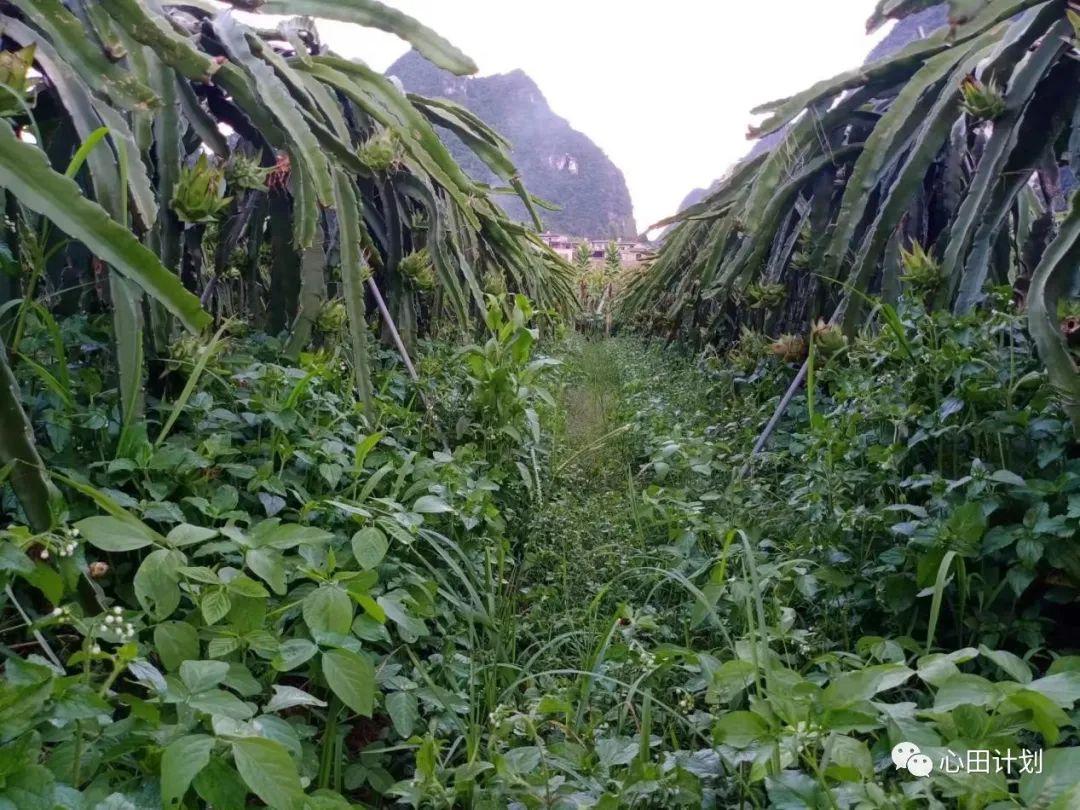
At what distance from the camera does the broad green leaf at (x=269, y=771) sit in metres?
0.75

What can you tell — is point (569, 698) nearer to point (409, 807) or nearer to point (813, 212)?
point (409, 807)

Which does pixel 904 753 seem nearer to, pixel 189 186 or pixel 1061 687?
pixel 1061 687

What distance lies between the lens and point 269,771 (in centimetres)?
77

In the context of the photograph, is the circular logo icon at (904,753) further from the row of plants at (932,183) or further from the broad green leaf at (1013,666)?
the row of plants at (932,183)

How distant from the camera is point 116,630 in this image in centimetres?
88

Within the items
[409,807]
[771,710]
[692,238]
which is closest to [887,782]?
[771,710]

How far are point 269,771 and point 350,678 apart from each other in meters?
0.21

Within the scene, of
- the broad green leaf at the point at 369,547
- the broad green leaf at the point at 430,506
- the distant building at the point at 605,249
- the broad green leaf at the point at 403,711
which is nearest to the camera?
the broad green leaf at the point at 403,711

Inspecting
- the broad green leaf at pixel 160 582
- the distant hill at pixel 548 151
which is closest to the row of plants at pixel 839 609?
the broad green leaf at pixel 160 582

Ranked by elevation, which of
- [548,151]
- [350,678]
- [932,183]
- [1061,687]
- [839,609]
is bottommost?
[839,609]

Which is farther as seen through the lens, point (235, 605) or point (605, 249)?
point (605, 249)

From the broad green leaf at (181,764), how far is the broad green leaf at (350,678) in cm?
19

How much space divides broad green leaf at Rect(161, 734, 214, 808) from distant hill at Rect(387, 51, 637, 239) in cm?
4391

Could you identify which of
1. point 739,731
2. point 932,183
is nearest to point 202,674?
point 739,731
